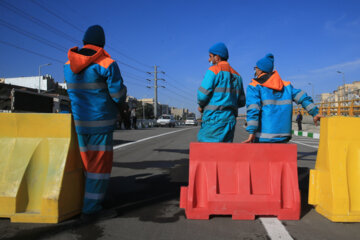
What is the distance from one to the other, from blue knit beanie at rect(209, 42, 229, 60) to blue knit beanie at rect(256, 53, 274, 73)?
0.48m

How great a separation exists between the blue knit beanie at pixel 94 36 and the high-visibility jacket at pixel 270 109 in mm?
1944

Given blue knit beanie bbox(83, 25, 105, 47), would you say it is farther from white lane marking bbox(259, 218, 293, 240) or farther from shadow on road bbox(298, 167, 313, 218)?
shadow on road bbox(298, 167, 313, 218)

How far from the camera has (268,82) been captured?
11.2 ft

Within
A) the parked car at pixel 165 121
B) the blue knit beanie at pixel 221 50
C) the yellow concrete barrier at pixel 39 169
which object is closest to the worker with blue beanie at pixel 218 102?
the blue knit beanie at pixel 221 50

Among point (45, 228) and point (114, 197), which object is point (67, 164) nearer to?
point (45, 228)

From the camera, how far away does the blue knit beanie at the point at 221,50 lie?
11.4 feet

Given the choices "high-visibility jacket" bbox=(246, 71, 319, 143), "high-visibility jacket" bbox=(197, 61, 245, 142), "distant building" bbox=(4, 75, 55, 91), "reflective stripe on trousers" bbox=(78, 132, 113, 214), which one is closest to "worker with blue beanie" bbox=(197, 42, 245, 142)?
"high-visibility jacket" bbox=(197, 61, 245, 142)

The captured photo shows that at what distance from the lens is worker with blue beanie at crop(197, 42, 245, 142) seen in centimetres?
326

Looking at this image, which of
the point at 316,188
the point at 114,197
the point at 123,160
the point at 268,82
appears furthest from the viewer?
the point at 123,160

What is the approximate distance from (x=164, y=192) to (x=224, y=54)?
7.12 ft

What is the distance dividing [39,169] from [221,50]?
2.56m

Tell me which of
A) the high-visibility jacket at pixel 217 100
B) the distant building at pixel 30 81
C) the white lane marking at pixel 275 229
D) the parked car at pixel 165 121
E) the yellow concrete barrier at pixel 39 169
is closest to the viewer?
the white lane marking at pixel 275 229

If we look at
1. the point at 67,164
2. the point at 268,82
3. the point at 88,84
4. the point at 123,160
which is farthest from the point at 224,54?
the point at 123,160

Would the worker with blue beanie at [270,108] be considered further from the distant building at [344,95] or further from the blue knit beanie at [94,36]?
the distant building at [344,95]
